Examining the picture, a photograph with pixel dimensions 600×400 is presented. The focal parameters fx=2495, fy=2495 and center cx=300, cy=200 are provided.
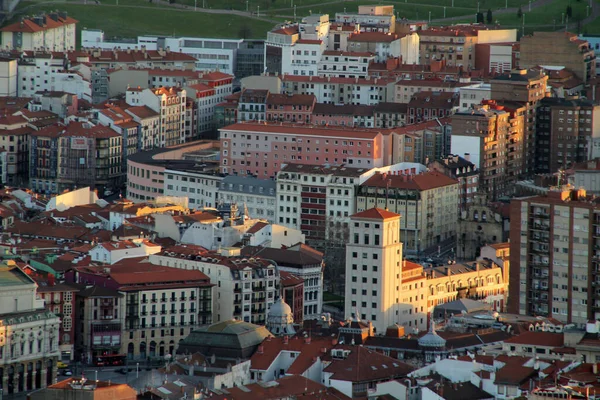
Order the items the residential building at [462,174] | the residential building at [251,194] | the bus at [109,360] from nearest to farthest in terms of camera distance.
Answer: the bus at [109,360], the residential building at [251,194], the residential building at [462,174]

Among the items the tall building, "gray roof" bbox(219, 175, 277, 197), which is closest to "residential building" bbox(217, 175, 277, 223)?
"gray roof" bbox(219, 175, 277, 197)

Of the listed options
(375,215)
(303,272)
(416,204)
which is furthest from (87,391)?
(416,204)

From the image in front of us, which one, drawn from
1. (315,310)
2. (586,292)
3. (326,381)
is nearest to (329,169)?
(315,310)

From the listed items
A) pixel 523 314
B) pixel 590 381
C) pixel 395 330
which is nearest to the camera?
pixel 590 381

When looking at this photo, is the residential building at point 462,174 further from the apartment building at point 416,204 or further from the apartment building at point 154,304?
the apartment building at point 154,304

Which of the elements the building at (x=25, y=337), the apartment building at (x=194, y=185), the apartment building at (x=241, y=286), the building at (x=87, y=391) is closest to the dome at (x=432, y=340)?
the apartment building at (x=241, y=286)

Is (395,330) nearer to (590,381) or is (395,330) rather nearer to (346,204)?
(590,381)
